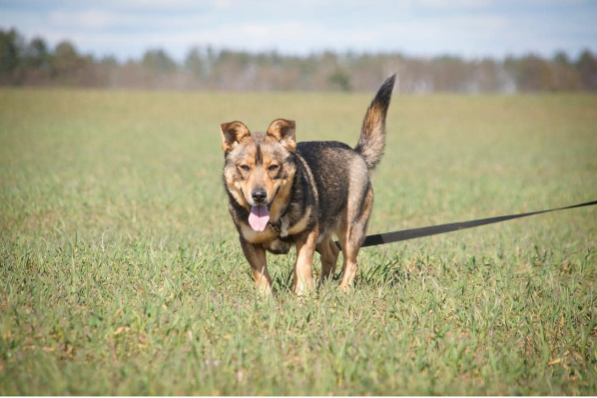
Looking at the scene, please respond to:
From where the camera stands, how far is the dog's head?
4.77 m

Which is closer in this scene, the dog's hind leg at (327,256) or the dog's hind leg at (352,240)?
the dog's hind leg at (352,240)

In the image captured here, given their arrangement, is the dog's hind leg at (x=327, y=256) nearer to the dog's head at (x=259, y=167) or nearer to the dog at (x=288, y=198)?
the dog at (x=288, y=198)

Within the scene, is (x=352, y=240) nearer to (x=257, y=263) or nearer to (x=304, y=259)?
(x=304, y=259)

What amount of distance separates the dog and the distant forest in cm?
7312

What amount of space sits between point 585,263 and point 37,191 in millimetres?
9638

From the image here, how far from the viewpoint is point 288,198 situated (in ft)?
16.7

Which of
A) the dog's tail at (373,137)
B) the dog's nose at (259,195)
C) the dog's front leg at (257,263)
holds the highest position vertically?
the dog's tail at (373,137)


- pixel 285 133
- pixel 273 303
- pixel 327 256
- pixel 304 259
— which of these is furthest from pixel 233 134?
pixel 327 256

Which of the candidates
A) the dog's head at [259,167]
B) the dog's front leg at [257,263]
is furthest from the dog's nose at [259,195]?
the dog's front leg at [257,263]

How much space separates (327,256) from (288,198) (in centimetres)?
148

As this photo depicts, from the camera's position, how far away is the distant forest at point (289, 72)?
242ft

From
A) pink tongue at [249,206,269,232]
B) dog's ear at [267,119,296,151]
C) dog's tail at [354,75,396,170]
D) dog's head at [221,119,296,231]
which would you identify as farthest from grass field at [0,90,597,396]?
dog's ear at [267,119,296,151]

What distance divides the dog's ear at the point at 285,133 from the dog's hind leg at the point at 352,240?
4.18 ft

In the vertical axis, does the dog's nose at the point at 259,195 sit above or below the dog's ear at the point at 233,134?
below
